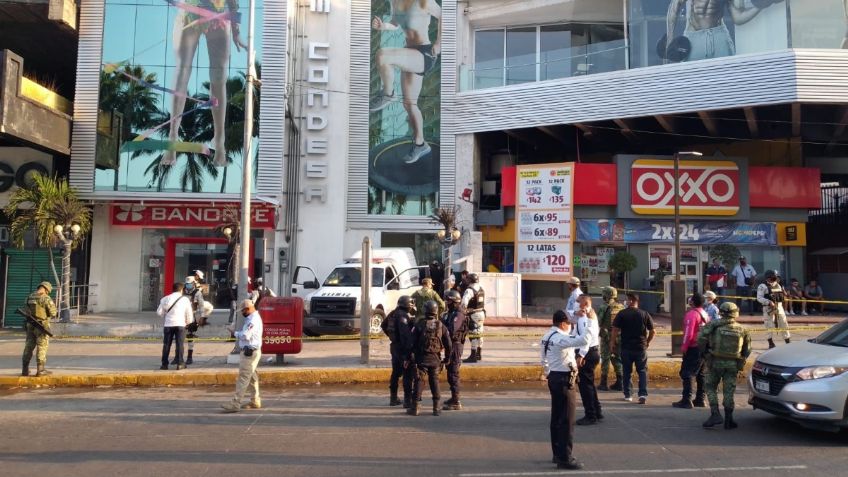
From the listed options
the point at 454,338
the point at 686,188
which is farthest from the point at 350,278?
the point at 686,188

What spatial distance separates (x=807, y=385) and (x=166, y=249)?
65.2 feet

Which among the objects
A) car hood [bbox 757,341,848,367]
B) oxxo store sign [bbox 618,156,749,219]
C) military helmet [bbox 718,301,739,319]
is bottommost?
car hood [bbox 757,341,848,367]

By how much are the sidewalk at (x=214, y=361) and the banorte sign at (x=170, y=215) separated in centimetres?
451

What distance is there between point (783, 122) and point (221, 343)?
1954 cm

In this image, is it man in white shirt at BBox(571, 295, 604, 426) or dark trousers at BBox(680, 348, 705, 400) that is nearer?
man in white shirt at BBox(571, 295, 604, 426)

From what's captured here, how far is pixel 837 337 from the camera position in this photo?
297 inches

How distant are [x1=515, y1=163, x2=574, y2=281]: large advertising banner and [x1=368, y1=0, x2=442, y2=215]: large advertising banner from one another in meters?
3.47

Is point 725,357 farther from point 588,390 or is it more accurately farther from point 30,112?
point 30,112

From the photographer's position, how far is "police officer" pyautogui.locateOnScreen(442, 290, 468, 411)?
8734mm

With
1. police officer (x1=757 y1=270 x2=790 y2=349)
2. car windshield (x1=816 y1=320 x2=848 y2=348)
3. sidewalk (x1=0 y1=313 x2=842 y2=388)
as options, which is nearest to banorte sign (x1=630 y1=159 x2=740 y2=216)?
sidewalk (x1=0 y1=313 x2=842 y2=388)

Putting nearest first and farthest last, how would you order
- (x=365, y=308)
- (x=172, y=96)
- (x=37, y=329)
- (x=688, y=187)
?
1. (x=37, y=329)
2. (x=365, y=308)
3. (x=172, y=96)
4. (x=688, y=187)

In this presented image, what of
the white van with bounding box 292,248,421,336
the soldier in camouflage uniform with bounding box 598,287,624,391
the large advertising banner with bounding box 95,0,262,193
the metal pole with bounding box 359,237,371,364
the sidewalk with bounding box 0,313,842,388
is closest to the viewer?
the soldier in camouflage uniform with bounding box 598,287,624,391

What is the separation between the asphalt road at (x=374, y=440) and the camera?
598 centimetres

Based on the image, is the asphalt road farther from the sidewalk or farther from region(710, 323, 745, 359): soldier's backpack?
the sidewalk
